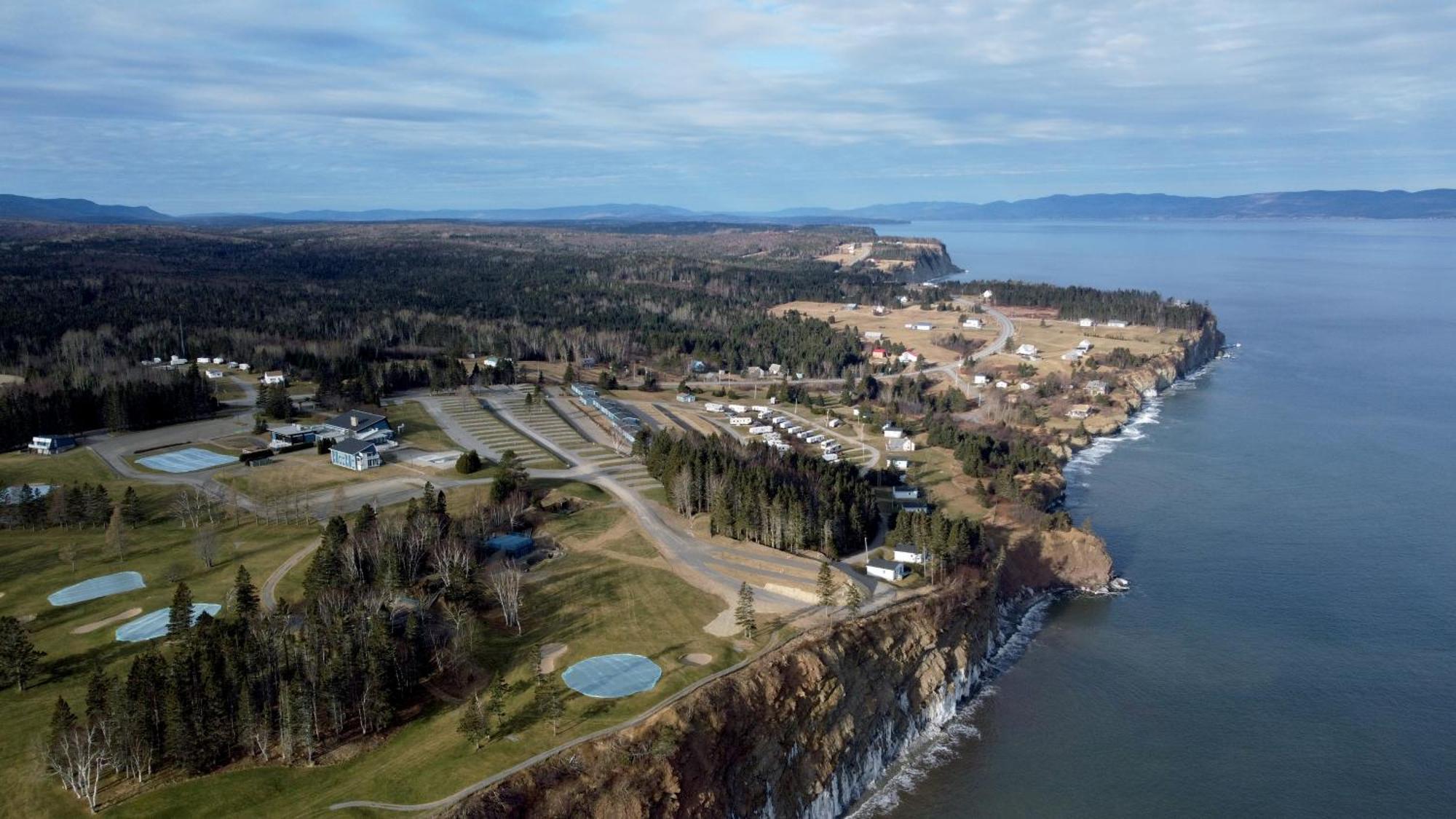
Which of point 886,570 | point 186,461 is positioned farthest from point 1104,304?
point 186,461

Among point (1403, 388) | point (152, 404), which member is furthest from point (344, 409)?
point (1403, 388)

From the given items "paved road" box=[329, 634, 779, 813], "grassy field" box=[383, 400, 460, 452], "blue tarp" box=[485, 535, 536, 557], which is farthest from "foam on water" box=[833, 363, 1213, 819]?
"grassy field" box=[383, 400, 460, 452]

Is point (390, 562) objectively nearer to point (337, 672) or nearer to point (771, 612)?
point (337, 672)

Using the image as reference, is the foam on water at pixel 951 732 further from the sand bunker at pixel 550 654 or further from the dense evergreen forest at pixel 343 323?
the dense evergreen forest at pixel 343 323

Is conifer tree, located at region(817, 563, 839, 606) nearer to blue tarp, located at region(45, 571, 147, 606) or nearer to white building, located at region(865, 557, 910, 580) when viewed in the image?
white building, located at region(865, 557, 910, 580)

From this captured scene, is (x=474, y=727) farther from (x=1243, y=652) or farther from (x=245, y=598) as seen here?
(x=1243, y=652)

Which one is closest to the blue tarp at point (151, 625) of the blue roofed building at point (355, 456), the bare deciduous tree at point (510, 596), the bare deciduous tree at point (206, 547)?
the bare deciduous tree at point (206, 547)
